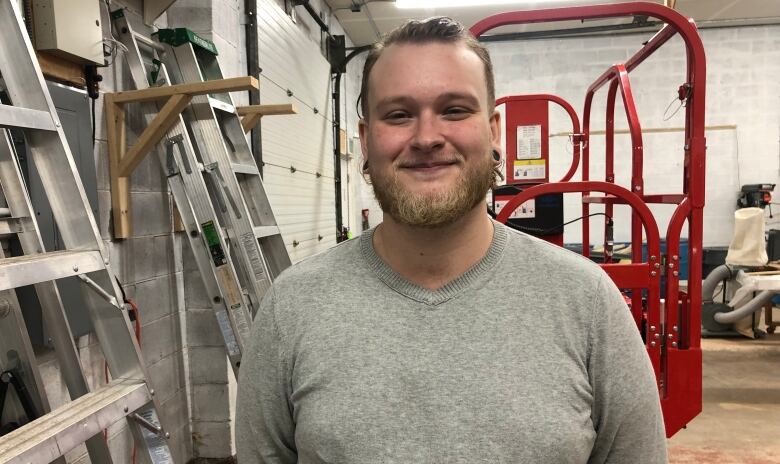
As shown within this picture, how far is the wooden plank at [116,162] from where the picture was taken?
6.62ft

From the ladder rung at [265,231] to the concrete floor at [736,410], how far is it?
2.46 metres

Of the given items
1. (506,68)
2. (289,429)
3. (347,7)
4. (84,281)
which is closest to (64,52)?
(84,281)

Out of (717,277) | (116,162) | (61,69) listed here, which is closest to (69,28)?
(61,69)

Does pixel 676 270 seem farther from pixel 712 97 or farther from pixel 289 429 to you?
pixel 712 97

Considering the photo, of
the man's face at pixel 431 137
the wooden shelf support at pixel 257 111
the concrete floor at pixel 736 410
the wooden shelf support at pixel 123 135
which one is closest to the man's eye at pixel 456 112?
the man's face at pixel 431 137

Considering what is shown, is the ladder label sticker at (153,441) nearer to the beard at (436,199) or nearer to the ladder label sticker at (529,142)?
the beard at (436,199)

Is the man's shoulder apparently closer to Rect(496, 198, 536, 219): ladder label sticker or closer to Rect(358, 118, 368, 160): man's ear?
Rect(358, 118, 368, 160): man's ear

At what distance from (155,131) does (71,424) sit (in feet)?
4.09

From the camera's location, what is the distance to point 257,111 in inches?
100

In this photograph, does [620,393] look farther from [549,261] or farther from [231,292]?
[231,292]

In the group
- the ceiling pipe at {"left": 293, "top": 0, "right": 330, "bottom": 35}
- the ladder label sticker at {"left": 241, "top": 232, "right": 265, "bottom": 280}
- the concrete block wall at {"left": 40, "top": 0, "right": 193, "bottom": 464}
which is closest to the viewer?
the concrete block wall at {"left": 40, "top": 0, "right": 193, "bottom": 464}

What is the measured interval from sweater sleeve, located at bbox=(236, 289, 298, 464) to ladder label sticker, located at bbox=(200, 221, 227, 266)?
1121mm

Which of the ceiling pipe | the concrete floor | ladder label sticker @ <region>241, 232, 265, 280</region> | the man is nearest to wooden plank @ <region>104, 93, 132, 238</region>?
ladder label sticker @ <region>241, 232, 265, 280</region>

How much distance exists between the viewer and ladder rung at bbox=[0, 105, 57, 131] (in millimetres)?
1036
